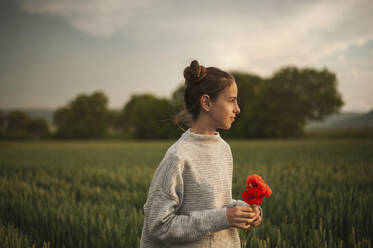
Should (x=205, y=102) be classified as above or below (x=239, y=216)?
above

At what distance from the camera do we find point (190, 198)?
1.43 metres

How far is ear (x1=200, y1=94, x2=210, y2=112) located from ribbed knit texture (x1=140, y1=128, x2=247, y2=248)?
0.58ft

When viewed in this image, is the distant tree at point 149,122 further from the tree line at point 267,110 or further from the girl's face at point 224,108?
the girl's face at point 224,108

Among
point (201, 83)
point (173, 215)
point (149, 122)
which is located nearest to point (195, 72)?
point (201, 83)

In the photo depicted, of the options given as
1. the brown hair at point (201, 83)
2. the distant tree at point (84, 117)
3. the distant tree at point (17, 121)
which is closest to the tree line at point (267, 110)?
the distant tree at point (84, 117)

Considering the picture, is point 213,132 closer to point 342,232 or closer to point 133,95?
point 342,232

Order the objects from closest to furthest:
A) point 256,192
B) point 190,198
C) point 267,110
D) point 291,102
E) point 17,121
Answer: point 256,192 → point 190,198 → point 291,102 → point 267,110 → point 17,121

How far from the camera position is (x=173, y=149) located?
1.43m

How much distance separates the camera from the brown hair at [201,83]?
1479 mm

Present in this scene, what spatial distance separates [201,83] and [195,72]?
92 millimetres

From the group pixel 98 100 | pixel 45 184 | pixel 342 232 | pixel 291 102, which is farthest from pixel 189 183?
pixel 98 100

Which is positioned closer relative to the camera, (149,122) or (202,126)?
(202,126)

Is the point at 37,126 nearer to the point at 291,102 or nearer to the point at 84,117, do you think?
the point at 84,117

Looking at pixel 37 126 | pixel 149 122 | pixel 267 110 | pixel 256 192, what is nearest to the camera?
pixel 256 192
